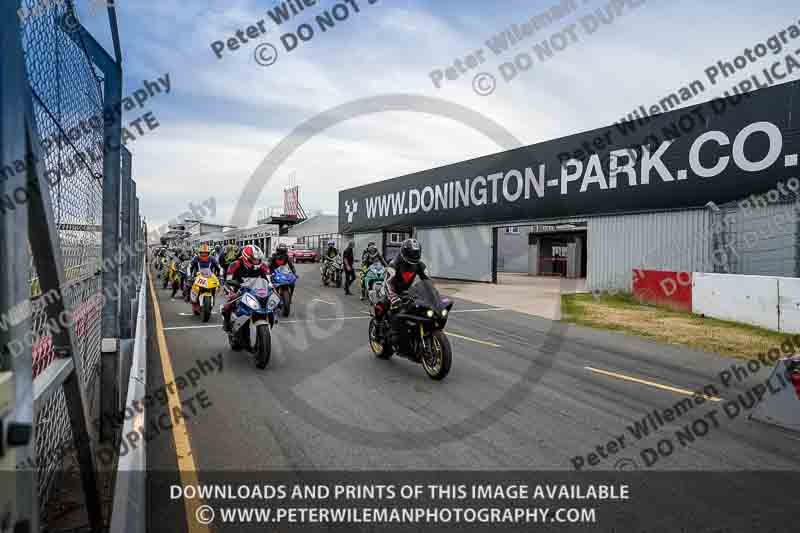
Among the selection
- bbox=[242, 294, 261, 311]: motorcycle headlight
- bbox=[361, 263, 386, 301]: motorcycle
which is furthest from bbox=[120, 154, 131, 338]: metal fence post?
bbox=[361, 263, 386, 301]: motorcycle

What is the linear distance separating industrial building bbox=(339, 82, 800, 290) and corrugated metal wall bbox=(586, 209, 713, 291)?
4 cm

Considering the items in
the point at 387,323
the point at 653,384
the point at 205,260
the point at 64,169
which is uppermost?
the point at 64,169

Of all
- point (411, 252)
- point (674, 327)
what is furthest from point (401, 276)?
point (674, 327)

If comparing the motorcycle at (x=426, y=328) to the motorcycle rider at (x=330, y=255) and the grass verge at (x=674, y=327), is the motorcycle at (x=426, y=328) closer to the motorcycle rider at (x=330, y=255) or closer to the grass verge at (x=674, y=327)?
the grass verge at (x=674, y=327)

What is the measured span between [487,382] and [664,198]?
1441 centimetres

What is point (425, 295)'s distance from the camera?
6699mm

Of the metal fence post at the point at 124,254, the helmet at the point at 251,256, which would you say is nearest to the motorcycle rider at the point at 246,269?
the helmet at the point at 251,256

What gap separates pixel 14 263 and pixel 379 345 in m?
6.60

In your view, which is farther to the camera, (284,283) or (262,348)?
(284,283)

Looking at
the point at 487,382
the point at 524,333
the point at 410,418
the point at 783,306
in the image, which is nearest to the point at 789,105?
the point at 783,306

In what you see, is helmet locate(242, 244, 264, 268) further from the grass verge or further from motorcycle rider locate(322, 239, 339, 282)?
motorcycle rider locate(322, 239, 339, 282)

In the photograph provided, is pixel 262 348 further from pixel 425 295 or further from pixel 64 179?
pixel 64 179

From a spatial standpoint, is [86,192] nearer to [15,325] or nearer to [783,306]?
[15,325]

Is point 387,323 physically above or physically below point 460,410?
above
